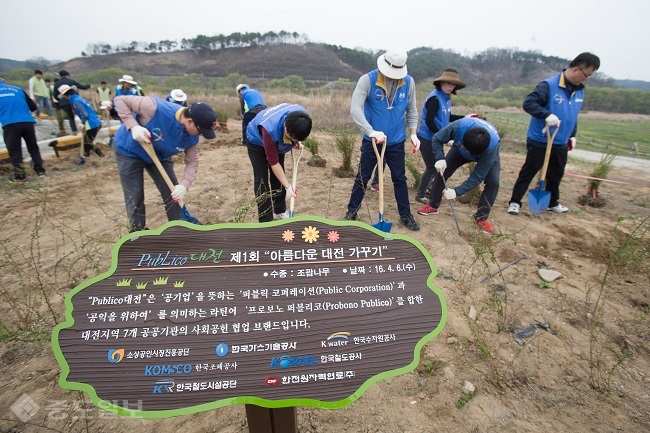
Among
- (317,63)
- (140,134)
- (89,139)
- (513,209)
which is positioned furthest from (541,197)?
(317,63)

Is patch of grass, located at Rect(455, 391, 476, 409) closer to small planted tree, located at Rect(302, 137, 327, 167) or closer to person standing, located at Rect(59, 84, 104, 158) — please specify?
small planted tree, located at Rect(302, 137, 327, 167)

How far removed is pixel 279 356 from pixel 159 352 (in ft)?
1.33

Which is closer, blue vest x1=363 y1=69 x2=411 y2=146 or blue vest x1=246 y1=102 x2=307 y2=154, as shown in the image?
blue vest x1=246 y1=102 x2=307 y2=154

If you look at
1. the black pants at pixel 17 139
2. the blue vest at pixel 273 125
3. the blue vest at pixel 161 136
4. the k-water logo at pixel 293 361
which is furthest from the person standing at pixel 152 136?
the black pants at pixel 17 139

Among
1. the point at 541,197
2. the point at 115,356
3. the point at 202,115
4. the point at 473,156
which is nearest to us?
the point at 115,356

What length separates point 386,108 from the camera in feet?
10.6

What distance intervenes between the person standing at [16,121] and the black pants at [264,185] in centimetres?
383

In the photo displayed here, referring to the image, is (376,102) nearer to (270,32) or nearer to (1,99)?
(1,99)

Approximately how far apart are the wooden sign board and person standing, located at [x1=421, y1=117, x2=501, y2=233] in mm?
2203

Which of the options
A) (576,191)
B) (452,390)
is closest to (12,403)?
(452,390)

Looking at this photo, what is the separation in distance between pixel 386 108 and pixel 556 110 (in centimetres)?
206

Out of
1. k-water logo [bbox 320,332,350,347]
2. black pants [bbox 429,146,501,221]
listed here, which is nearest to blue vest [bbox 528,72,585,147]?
black pants [bbox 429,146,501,221]

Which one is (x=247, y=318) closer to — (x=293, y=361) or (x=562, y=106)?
(x=293, y=361)

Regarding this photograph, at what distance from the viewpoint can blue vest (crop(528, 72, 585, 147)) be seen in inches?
143
